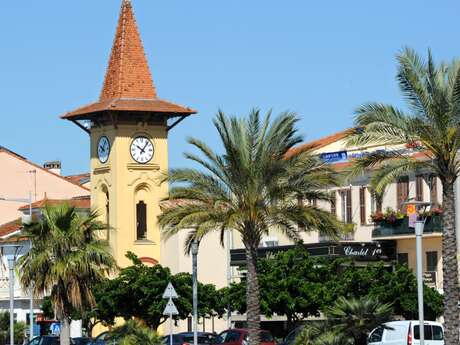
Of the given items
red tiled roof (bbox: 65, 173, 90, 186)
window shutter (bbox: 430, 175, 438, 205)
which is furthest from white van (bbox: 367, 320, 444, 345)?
red tiled roof (bbox: 65, 173, 90, 186)

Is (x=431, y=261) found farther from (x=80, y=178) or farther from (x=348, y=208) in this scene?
(x=80, y=178)

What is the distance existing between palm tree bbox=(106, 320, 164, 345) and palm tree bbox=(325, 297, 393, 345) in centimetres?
667

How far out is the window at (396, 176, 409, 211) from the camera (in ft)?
219

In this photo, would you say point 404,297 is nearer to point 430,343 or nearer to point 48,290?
point 430,343

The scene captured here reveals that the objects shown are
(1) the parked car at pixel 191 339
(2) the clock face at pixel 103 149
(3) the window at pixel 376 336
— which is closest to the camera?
(3) the window at pixel 376 336

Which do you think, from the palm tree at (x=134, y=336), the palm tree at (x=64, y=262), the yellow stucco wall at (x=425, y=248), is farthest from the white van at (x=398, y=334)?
the yellow stucco wall at (x=425, y=248)

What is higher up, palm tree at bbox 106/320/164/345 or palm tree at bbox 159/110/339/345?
palm tree at bbox 159/110/339/345

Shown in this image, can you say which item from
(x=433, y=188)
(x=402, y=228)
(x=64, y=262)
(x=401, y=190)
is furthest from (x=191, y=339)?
(x=401, y=190)

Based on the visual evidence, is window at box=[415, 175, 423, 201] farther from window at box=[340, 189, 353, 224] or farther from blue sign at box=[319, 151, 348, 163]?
blue sign at box=[319, 151, 348, 163]

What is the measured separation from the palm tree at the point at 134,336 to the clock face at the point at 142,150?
35.9 meters

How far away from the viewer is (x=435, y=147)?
40438 millimetres

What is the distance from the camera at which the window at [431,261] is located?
6469cm

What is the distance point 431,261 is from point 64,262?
20155mm

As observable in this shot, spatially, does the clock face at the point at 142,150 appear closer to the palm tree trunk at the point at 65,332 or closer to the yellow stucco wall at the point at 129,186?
the yellow stucco wall at the point at 129,186
